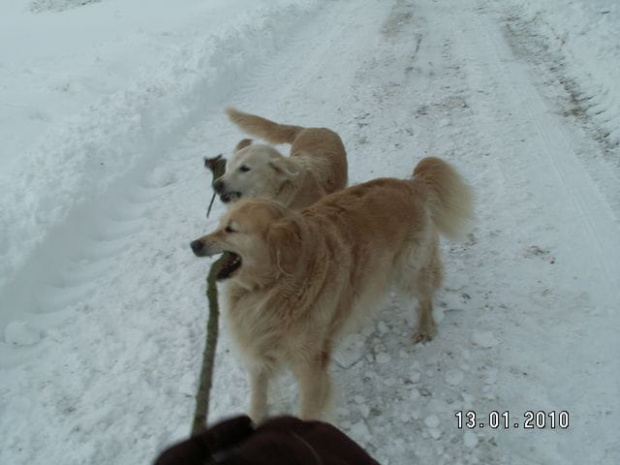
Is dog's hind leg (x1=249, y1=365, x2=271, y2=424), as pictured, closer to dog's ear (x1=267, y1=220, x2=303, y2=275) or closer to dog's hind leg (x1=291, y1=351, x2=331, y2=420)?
dog's hind leg (x1=291, y1=351, x2=331, y2=420)

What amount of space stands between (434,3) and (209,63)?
20.9ft

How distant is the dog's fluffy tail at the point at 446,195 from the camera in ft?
12.8

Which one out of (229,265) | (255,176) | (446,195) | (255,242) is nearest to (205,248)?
(229,265)

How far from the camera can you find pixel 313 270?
295 cm

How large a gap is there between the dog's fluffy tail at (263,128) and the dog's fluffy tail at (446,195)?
2.06m

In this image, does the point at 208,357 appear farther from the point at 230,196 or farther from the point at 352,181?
the point at 352,181

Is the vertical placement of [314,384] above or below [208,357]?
below

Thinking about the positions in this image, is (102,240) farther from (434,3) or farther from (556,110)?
(434,3)

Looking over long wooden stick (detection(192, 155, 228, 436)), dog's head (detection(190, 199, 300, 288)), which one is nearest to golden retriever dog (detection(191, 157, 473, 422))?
dog's head (detection(190, 199, 300, 288))

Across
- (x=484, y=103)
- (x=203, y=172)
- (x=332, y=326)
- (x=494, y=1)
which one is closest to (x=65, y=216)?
(x=203, y=172)

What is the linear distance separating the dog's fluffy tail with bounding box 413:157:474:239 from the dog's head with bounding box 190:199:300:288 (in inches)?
62.5

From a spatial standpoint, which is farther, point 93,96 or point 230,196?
point 93,96

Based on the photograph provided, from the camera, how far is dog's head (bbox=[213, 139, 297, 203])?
4.40m

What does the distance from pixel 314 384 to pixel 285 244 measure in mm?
967
